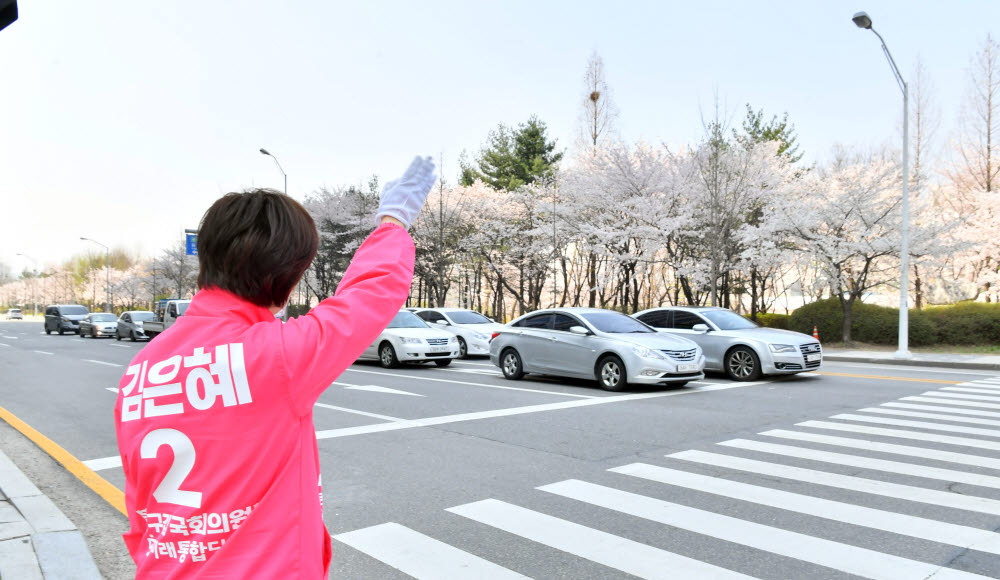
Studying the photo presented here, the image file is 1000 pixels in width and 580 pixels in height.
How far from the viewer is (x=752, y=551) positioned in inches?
169

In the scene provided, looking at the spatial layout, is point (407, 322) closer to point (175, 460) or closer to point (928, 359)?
point (928, 359)

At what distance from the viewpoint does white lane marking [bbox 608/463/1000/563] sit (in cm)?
450

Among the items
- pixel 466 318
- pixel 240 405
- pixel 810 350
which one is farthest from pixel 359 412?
pixel 466 318

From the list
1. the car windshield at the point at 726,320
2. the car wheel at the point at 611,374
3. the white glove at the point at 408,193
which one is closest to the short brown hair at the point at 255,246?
the white glove at the point at 408,193

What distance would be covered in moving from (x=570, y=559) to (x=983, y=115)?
1453 inches

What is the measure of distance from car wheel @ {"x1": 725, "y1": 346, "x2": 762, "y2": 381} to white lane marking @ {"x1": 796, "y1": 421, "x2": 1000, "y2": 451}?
4650mm

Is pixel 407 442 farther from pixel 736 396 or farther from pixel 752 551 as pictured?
pixel 736 396

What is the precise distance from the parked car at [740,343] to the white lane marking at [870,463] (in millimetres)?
6100

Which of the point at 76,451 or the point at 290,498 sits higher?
the point at 290,498

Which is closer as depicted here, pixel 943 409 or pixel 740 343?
pixel 943 409

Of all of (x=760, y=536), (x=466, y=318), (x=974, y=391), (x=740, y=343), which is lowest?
(x=760, y=536)

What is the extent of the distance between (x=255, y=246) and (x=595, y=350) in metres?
11.2

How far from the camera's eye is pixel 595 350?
1242 cm

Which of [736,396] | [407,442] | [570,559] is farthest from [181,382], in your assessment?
[736,396]
